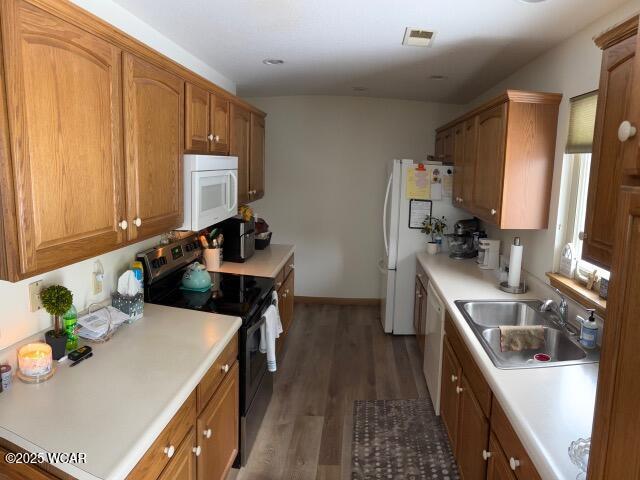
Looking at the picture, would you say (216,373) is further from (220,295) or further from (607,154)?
(607,154)

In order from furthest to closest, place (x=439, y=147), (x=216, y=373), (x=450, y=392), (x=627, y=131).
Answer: (x=439, y=147)
(x=450, y=392)
(x=216, y=373)
(x=627, y=131)

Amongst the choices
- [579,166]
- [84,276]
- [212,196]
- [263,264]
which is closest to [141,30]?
[212,196]

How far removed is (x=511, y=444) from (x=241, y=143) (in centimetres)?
270

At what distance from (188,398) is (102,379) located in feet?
1.00

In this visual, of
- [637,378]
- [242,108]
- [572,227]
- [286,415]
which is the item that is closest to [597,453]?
[637,378]

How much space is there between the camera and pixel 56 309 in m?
1.73

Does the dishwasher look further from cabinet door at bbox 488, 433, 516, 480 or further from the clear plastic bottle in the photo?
the clear plastic bottle

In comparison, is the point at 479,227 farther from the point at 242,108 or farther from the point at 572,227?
the point at 242,108

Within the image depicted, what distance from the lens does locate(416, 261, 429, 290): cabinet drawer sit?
3.62 m

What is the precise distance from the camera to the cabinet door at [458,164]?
11.9 feet

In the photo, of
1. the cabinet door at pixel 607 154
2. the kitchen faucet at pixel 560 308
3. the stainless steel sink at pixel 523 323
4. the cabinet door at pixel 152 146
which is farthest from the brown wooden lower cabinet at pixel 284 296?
the cabinet door at pixel 607 154

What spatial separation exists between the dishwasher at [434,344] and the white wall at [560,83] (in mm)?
645

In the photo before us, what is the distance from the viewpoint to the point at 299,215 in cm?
520

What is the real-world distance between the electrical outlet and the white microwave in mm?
813
